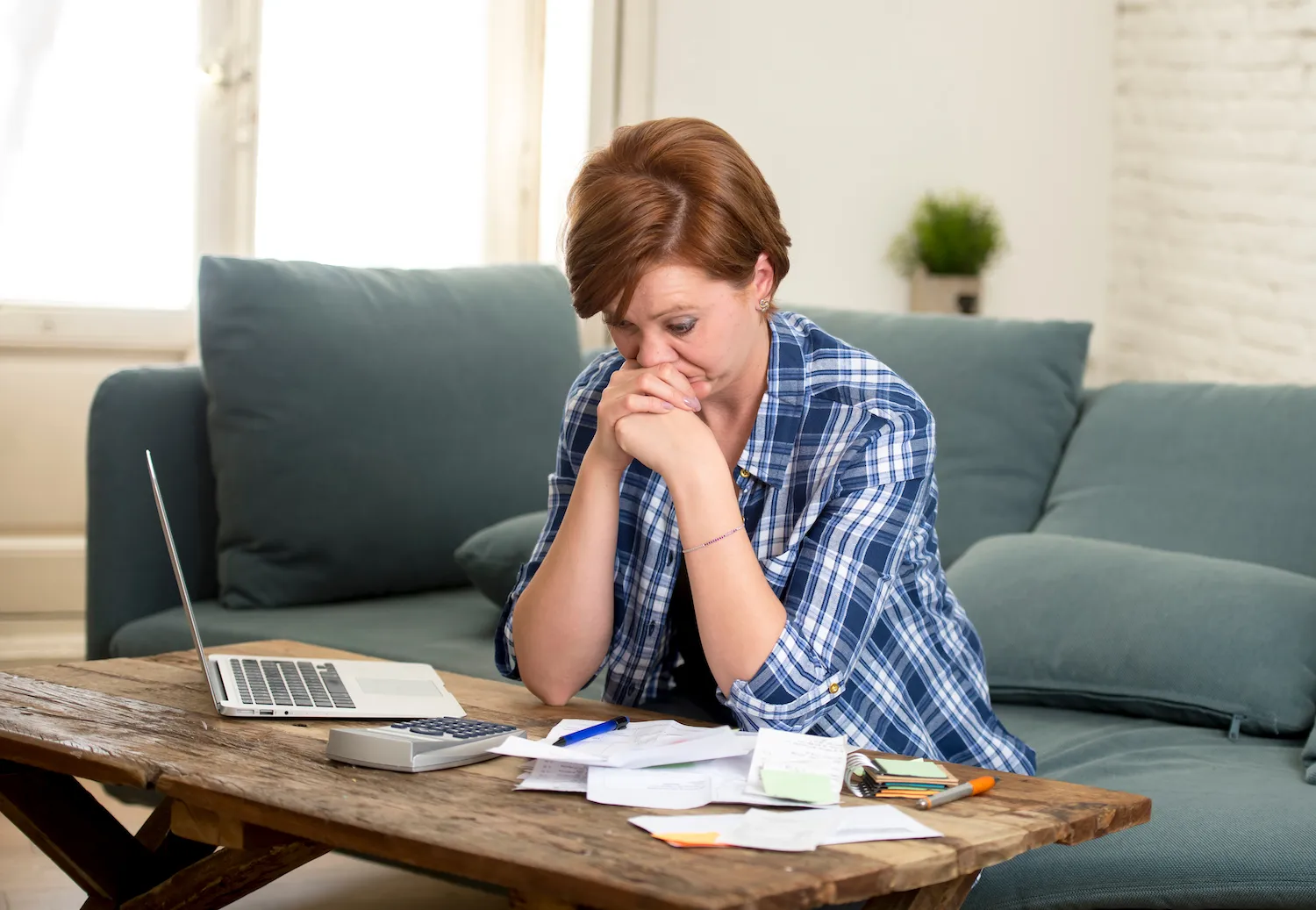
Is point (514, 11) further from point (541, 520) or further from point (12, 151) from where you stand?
point (541, 520)

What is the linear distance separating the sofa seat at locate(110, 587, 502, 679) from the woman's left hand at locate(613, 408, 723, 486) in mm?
821

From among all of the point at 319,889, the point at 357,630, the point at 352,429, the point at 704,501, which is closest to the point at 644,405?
the point at 704,501

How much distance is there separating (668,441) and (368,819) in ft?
1.64

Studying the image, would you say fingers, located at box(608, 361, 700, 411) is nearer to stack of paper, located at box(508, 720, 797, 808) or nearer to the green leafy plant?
stack of paper, located at box(508, 720, 797, 808)

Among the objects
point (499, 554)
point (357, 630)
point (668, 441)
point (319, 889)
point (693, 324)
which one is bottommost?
point (319, 889)

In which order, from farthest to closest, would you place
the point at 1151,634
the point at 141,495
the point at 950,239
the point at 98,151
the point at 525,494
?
the point at 950,239, the point at 98,151, the point at 525,494, the point at 141,495, the point at 1151,634

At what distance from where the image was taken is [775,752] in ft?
3.92

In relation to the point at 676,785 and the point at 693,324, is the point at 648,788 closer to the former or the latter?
the point at 676,785

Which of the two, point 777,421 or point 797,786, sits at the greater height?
point 777,421

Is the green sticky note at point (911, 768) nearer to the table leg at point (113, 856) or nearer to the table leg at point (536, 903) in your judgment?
the table leg at point (536, 903)

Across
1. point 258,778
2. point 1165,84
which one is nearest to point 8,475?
point 258,778

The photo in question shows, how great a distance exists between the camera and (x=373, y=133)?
3.84 meters

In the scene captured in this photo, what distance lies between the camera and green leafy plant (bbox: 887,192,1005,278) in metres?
4.29

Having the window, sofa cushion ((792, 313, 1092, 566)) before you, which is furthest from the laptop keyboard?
the window
